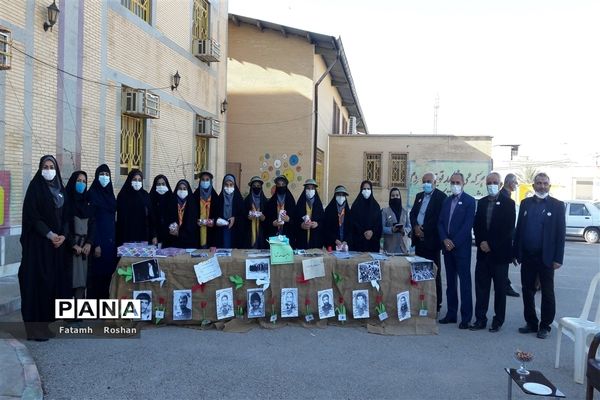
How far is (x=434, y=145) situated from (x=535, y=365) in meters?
15.9

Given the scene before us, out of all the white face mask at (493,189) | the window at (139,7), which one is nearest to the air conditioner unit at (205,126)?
the window at (139,7)

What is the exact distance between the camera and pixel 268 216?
7836 millimetres

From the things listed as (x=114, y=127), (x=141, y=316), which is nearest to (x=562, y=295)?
(x=141, y=316)

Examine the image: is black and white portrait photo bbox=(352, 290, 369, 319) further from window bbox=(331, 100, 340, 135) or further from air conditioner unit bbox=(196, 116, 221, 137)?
window bbox=(331, 100, 340, 135)

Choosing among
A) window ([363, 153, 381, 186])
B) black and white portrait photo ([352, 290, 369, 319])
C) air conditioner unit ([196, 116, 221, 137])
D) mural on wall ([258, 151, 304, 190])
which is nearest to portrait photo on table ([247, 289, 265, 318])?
black and white portrait photo ([352, 290, 369, 319])

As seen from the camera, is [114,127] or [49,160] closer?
[49,160]

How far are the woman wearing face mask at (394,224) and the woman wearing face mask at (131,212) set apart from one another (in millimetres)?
3719

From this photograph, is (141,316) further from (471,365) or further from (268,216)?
(471,365)

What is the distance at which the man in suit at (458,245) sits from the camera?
6320 mm

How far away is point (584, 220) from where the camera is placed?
18750mm

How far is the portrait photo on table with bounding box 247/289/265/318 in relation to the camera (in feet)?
19.9

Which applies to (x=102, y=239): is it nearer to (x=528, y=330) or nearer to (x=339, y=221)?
(x=339, y=221)

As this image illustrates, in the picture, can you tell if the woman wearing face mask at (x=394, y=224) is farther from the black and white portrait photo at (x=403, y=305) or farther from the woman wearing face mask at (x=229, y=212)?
the woman wearing face mask at (x=229, y=212)

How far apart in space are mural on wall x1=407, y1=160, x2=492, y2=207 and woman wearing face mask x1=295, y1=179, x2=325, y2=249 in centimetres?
1223
